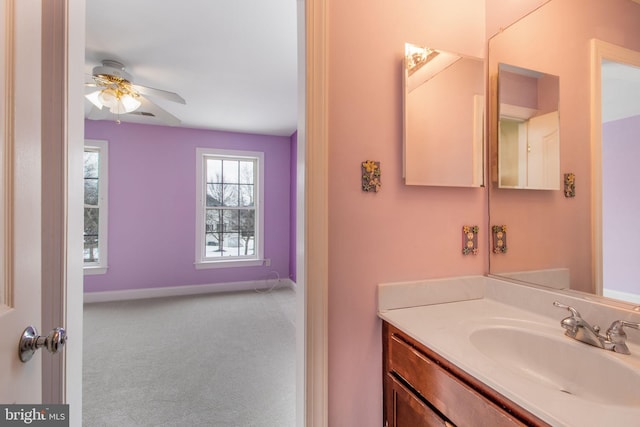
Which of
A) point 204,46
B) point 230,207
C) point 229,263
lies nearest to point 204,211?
point 230,207

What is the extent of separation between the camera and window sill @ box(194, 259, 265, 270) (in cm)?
407

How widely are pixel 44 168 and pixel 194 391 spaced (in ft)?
5.64

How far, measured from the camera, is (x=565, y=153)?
108cm

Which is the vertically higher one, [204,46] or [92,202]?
[204,46]

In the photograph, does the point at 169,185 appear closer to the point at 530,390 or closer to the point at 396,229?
the point at 396,229

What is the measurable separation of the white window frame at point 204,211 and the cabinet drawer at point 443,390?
139 inches

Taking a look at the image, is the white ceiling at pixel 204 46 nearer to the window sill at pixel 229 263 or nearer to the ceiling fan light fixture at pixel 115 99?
the ceiling fan light fixture at pixel 115 99

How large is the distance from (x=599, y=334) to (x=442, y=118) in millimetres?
936

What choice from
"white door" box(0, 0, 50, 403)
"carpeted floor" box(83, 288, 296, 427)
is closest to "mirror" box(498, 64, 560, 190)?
"white door" box(0, 0, 50, 403)

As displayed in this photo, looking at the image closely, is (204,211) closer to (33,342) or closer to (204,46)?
(204,46)

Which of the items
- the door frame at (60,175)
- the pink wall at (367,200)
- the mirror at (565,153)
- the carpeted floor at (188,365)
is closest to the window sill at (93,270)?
the carpeted floor at (188,365)

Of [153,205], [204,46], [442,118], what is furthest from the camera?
[153,205]

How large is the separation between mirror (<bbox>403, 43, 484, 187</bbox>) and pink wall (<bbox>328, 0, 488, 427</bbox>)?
5cm

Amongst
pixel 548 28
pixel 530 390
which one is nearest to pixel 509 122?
pixel 548 28
